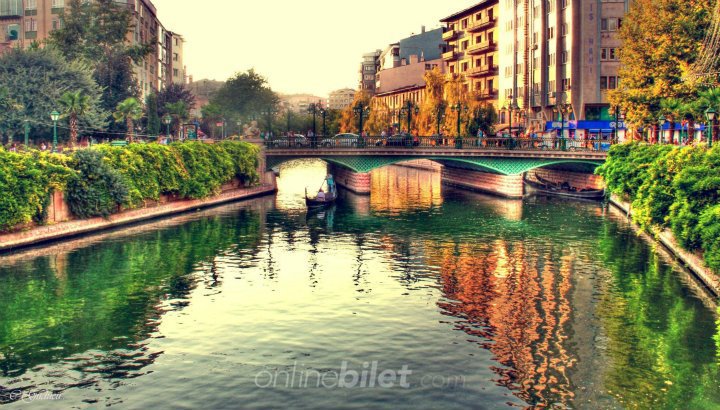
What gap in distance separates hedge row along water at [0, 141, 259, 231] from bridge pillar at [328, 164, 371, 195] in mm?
15239

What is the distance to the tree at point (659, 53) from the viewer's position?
69312 millimetres

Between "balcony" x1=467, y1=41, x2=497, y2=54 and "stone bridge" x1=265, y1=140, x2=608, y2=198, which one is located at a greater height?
"balcony" x1=467, y1=41, x2=497, y2=54

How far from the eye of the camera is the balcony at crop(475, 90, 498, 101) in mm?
140375

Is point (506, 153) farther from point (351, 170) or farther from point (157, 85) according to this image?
point (157, 85)

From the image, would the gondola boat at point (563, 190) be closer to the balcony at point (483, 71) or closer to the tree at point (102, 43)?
the balcony at point (483, 71)

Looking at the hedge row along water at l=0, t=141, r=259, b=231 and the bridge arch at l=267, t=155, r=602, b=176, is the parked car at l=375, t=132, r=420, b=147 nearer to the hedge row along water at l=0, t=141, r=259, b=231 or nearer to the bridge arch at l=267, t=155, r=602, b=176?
the bridge arch at l=267, t=155, r=602, b=176

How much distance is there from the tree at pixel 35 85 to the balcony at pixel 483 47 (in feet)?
256

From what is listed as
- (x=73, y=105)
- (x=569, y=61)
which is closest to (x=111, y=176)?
(x=73, y=105)

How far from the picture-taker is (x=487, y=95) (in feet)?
462

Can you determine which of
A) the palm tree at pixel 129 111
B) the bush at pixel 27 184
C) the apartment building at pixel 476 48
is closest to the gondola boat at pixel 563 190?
the apartment building at pixel 476 48

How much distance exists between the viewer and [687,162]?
46781 millimetres

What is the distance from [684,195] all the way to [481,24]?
105997 mm

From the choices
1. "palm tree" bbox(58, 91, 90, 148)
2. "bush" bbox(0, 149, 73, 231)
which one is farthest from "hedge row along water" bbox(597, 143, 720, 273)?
"palm tree" bbox(58, 91, 90, 148)

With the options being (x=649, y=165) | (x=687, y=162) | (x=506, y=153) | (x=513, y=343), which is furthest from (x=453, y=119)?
(x=513, y=343)
